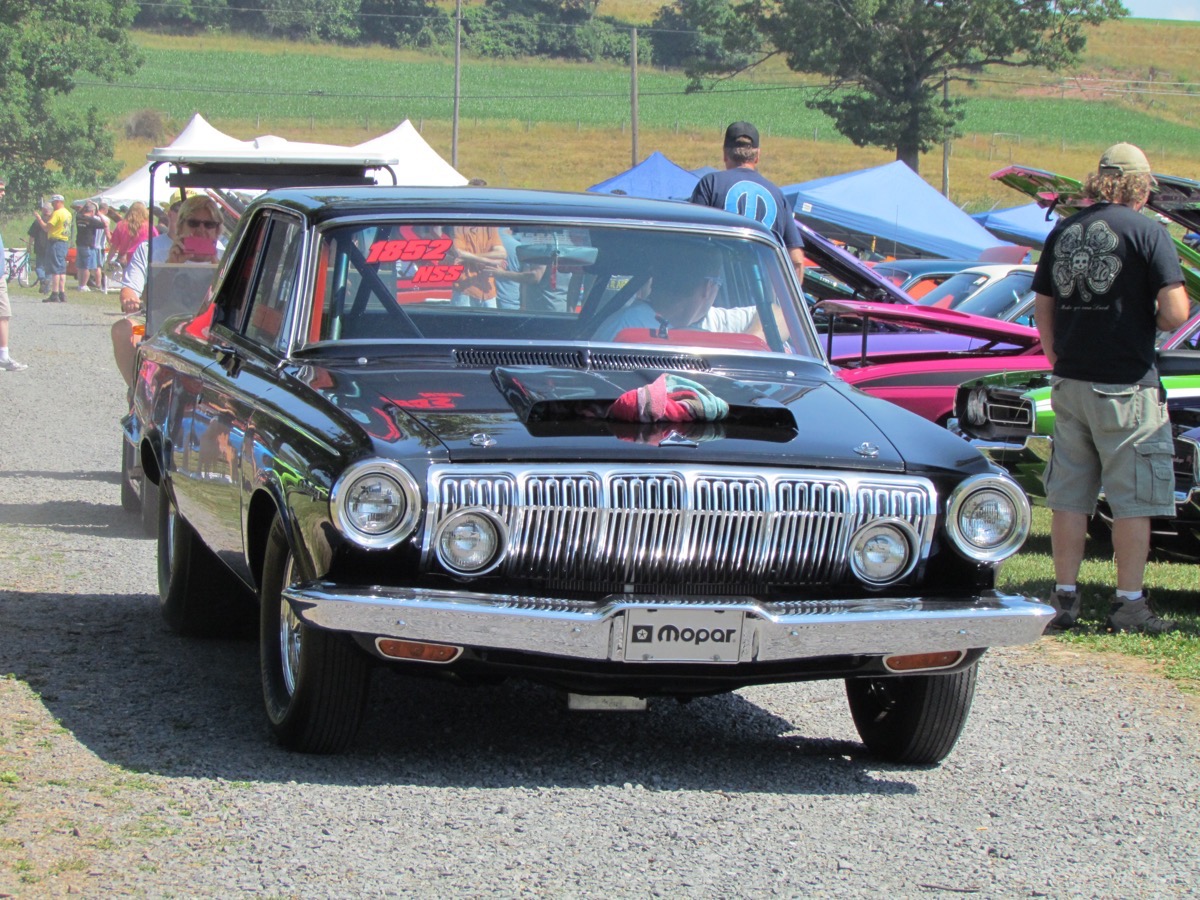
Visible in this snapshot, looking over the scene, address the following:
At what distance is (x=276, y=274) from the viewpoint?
19.4 ft

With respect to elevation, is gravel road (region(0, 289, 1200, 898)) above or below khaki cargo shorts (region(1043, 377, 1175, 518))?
below

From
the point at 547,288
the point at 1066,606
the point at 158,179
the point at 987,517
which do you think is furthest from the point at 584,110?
the point at 987,517

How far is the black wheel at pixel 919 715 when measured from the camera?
4879 mm

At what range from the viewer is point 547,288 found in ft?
18.8

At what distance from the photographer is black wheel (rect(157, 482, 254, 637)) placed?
20.8 ft

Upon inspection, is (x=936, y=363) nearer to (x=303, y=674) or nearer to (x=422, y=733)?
(x=422, y=733)

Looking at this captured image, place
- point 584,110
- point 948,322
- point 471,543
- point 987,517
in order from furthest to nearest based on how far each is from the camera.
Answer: point 584,110 → point 948,322 → point 987,517 → point 471,543

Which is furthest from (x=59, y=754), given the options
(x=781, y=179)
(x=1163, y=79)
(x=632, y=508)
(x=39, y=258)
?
(x=1163, y=79)

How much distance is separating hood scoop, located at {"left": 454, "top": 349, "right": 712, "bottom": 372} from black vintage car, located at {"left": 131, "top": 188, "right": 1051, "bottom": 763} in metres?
0.01

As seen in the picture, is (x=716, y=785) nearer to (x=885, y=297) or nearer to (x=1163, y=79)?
(x=885, y=297)

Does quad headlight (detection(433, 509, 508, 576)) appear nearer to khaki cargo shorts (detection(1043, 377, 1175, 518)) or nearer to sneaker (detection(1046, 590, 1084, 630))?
khaki cargo shorts (detection(1043, 377, 1175, 518))

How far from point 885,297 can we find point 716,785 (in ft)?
23.7

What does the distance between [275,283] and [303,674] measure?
71.2 inches

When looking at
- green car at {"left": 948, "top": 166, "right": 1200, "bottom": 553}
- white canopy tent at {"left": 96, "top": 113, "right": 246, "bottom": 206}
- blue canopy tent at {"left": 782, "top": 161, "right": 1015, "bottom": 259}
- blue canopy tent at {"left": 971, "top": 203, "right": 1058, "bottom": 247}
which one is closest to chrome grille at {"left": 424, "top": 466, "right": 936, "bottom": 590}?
green car at {"left": 948, "top": 166, "right": 1200, "bottom": 553}
